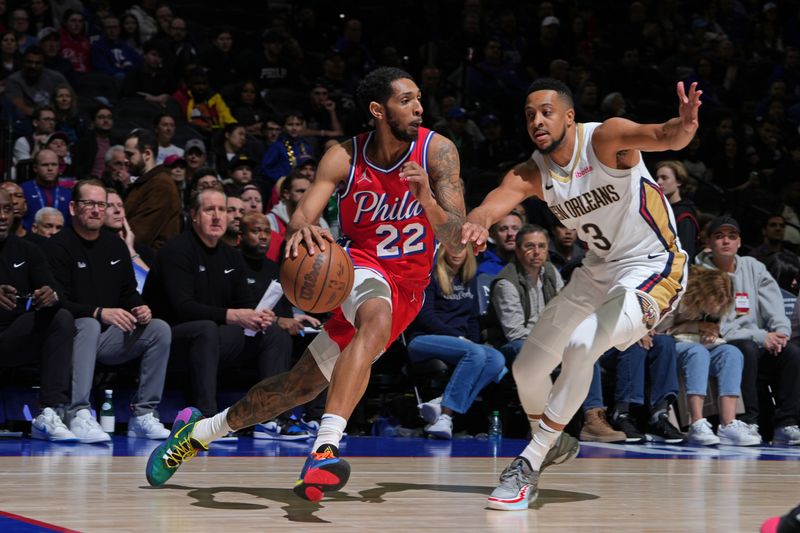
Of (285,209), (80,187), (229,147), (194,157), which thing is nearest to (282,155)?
(229,147)

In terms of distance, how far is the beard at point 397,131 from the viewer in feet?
15.6

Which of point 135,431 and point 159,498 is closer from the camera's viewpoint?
point 159,498

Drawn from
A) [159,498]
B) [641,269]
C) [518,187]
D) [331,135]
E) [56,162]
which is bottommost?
[159,498]

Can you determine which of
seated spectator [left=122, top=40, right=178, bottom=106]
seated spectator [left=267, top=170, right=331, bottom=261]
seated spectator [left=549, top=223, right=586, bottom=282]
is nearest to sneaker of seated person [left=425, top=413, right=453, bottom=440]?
seated spectator [left=267, top=170, right=331, bottom=261]

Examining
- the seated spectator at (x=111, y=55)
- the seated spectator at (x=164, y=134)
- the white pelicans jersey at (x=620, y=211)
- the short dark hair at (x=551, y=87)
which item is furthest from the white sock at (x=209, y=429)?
the seated spectator at (x=111, y=55)

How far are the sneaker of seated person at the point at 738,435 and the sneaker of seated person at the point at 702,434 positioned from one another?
0.37 feet

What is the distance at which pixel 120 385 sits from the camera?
301 inches

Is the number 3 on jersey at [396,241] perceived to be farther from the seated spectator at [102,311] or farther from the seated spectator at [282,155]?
the seated spectator at [282,155]

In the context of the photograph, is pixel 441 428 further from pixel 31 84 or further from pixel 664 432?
pixel 31 84

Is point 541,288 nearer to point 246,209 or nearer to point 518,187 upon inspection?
point 246,209

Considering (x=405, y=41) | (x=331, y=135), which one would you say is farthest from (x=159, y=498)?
(x=405, y=41)

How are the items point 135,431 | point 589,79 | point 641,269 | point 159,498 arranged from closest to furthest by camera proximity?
point 159,498
point 641,269
point 135,431
point 589,79

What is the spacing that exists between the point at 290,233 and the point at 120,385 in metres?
3.57

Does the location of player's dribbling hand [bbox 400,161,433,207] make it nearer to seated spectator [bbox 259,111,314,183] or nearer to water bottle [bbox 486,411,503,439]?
water bottle [bbox 486,411,503,439]
